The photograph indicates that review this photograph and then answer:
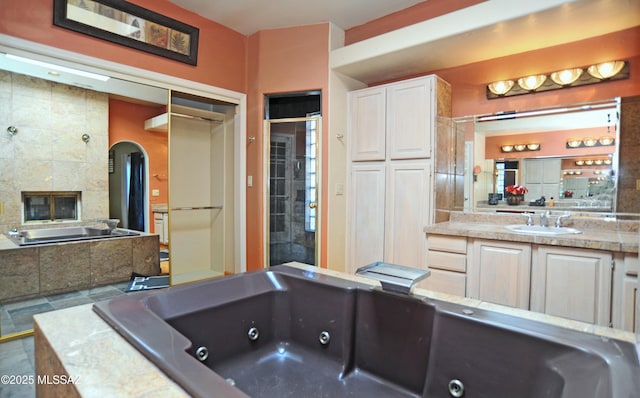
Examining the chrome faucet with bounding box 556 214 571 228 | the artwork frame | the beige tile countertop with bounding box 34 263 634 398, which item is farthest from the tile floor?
the chrome faucet with bounding box 556 214 571 228

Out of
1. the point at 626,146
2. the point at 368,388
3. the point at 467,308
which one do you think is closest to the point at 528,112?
the point at 626,146

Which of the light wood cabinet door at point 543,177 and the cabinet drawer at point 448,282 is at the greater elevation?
the light wood cabinet door at point 543,177

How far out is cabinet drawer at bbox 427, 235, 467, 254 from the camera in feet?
8.23

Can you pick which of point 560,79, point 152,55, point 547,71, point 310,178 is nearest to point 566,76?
point 560,79

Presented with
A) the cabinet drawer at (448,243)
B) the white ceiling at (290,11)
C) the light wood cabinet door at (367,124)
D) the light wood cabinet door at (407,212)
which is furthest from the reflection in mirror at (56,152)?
the cabinet drawer at (448,243)

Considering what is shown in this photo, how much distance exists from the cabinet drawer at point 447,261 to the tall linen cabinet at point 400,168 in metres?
0.10

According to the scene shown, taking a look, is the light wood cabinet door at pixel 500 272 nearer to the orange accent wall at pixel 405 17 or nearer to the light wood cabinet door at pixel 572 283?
the light wood cabinet door at pixel 572 283

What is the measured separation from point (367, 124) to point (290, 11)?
125 cm

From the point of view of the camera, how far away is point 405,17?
306 cm

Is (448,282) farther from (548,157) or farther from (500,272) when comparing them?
(548,157)

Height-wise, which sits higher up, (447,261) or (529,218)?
(529,218)

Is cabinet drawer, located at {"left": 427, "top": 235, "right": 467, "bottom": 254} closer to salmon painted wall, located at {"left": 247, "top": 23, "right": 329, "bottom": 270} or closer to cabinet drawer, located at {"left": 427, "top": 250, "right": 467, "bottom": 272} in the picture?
cabinet drawer, located at {"left": 427, "top": 250, "right": 467, "bottom": 272}

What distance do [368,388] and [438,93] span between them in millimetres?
2358

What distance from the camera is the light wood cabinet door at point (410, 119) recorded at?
286 centimetres
